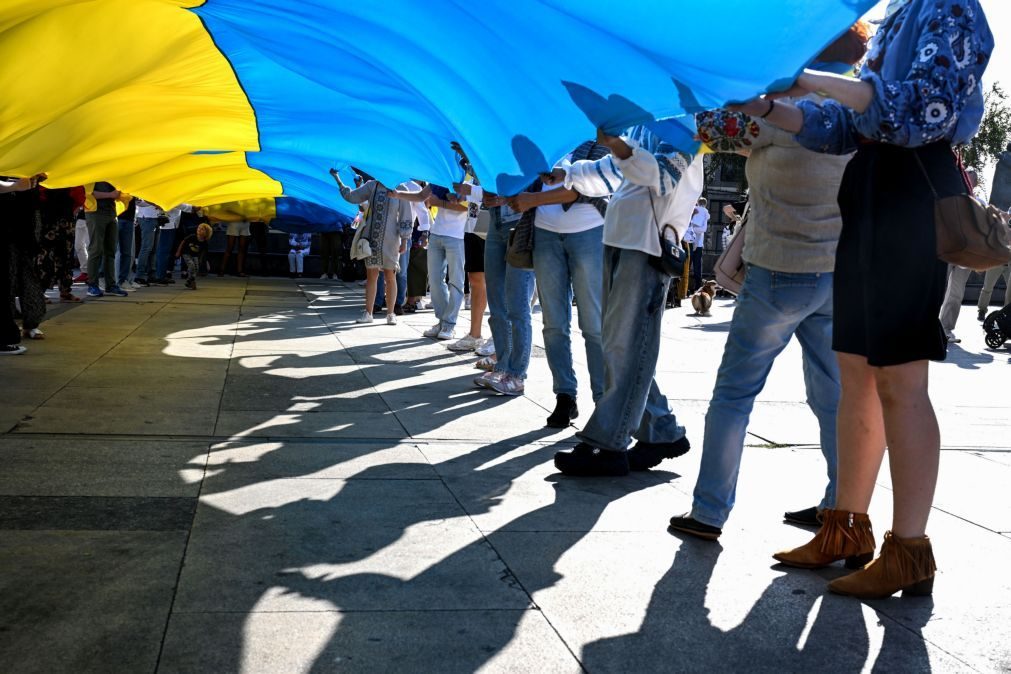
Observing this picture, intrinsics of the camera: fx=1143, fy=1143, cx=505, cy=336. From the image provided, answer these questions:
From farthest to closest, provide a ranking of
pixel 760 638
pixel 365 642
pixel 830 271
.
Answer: pixel 830 271
pixel 760 638
pixel 365 642

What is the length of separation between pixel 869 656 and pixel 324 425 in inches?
163

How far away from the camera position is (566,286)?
7.15 meters

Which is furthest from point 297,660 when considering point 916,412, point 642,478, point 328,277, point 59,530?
point 328,277

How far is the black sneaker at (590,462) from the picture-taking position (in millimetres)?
5562

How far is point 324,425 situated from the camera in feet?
22.3

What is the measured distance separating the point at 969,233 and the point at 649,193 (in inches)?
80.0

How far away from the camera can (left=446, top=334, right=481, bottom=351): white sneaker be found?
1134 cm

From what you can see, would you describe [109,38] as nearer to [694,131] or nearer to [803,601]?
[694,131]

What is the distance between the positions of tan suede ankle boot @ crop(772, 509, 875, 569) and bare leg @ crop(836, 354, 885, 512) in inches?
2.0

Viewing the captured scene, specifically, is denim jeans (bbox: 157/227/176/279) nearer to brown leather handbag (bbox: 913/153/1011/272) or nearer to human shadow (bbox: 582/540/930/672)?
human shadow (bbox: 582/540/930/672)

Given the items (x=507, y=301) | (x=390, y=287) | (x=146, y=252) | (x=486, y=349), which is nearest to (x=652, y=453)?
(x=507, y=301)

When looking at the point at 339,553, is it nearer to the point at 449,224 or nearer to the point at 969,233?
the point at 969,233

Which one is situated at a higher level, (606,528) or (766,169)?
(766,169)

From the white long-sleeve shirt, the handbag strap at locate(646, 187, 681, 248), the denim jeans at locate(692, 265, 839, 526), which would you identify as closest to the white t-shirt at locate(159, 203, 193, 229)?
the white long-sleeve shirt
